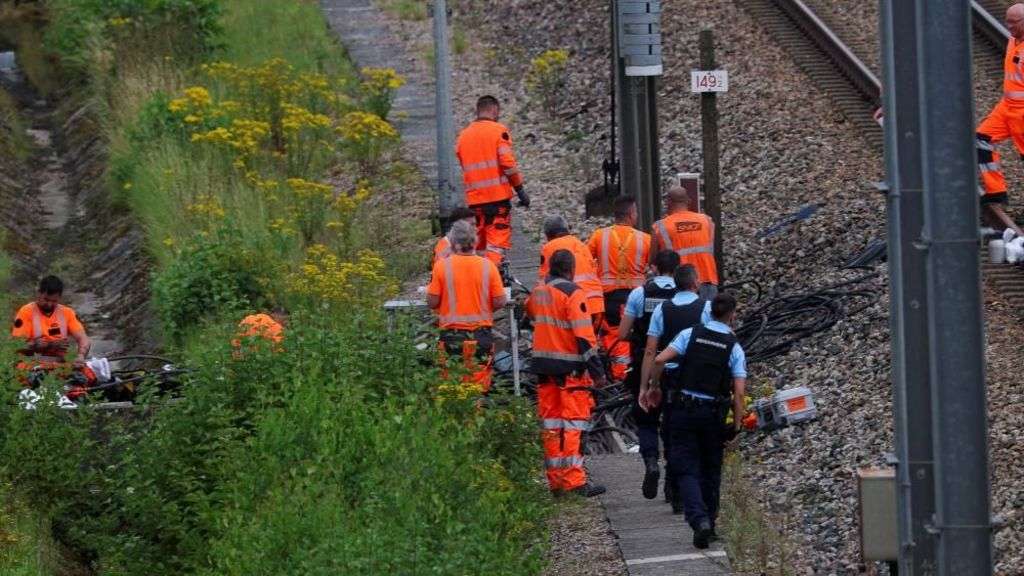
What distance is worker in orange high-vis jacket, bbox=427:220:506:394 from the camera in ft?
42.8

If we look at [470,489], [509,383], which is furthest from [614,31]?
[470,489]

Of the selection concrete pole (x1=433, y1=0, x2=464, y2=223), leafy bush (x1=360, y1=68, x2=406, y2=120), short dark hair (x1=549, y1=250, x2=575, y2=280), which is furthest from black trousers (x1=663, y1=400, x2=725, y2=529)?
leafy bush (x1=360, y1=68, x2=406, y2=120)

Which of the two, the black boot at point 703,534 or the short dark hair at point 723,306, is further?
the black boot at point 703,534

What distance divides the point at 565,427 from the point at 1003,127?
16.7ft

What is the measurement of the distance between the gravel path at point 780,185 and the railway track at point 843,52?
0.18 metres

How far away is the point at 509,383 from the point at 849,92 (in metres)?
7.07

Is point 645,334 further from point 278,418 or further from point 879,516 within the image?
point 879,516

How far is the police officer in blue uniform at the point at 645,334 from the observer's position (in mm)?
12070

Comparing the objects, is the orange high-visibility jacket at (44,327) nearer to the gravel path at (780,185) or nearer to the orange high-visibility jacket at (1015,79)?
the gravel path at (780,185)

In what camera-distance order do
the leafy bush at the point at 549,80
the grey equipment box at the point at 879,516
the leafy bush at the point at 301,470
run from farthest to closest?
the leafy bush at the point at 549,80 < the leafy bush at the point at 301,470 < the grey equipment box at the point at 879,516

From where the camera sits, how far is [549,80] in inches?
926

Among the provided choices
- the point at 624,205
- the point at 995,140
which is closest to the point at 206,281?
Answer: the point at 624,205

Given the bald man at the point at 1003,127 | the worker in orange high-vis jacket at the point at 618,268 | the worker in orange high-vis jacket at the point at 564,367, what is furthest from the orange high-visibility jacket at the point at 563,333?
the bald man at the point at 1003,127

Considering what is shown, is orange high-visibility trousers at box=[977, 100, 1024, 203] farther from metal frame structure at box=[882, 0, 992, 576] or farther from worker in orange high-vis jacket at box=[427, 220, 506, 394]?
metal frame structure at box=[882, 0, 992, 576]
